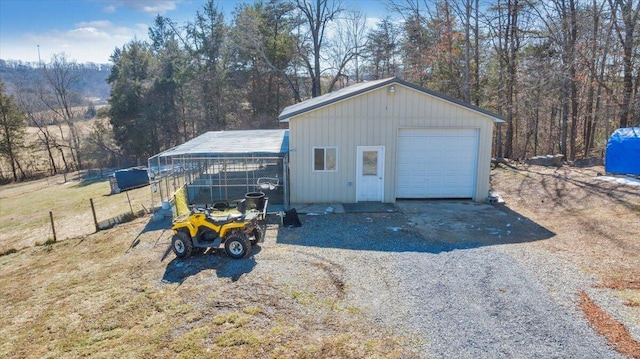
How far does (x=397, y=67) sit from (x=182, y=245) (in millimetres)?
25176

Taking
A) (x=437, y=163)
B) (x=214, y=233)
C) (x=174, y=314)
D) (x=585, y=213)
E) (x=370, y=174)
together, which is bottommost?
(x=174, y=314)

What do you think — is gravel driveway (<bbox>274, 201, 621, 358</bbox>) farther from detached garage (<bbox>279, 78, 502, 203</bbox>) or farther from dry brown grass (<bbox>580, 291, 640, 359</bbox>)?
detached garage (<bbox>279, 78, 502, 203</bbox>)

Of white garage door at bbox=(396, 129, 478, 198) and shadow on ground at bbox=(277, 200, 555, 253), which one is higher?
white garage door at bbox=(396, 129, 478, 198)

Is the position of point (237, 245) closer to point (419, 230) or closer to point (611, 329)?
point (419, 230)

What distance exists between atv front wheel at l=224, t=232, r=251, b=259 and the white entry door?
16.6ft

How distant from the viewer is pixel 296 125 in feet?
35.7

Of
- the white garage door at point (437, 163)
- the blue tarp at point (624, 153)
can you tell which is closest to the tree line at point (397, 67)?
the blue tarp at point (624, 153)

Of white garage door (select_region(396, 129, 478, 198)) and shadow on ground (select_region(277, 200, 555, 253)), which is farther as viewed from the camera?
white garage door (select_region(396, 129, 478, 198))

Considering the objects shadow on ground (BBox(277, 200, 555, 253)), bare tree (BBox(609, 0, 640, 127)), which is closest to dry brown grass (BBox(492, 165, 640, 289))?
shadow on ground (BBox(277, 200, 555, 253))

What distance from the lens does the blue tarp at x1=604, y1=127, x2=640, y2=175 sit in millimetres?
12913

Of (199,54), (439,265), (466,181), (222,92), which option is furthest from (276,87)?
(439,265)

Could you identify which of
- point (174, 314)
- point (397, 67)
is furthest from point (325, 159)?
point (397, 67)

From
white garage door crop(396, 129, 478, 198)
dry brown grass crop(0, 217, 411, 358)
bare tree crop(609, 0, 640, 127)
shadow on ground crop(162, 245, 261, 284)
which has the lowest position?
dry brown grass crop(0, 217, 411, 358)

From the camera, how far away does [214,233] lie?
295 inches
